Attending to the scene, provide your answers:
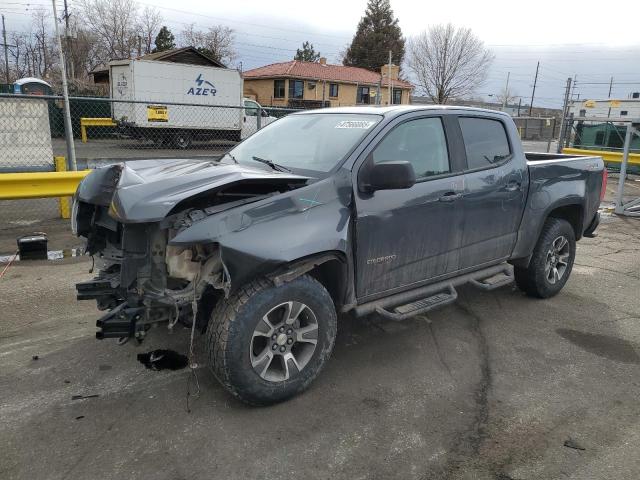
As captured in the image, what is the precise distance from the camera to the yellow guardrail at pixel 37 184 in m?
6.60

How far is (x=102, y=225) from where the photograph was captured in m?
3.48

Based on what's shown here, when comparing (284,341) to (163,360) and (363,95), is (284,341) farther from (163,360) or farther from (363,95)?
(363,95)

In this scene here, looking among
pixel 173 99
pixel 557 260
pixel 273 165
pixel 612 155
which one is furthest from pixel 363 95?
pixel 273 165

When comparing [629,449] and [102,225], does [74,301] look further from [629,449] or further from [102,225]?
[629,449]

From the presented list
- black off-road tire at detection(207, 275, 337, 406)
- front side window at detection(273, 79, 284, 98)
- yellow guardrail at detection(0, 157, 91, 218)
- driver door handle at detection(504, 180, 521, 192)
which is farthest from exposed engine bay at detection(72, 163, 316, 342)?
front side window at detection(273, 79, 284, 98)

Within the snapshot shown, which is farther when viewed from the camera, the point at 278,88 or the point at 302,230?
the point at 278,88

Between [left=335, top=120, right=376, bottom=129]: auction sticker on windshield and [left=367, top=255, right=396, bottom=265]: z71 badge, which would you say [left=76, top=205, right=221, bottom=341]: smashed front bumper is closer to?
[left=367, top=255, right=396, bottom=265]: z71 badge

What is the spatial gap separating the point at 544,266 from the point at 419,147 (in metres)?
2.14

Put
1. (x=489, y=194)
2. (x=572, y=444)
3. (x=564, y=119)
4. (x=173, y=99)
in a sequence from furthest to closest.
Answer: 1. (x=173, y=99)
2. (x=564, y=119)
3. (x=489, y=194)
4. (x=572, y=444)

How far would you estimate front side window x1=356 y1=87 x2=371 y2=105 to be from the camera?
170 ft

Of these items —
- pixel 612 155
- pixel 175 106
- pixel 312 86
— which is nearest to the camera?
pixel 612 155

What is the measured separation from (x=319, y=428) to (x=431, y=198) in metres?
1.86

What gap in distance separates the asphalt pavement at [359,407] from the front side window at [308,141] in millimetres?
1511

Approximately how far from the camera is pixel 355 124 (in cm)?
391
